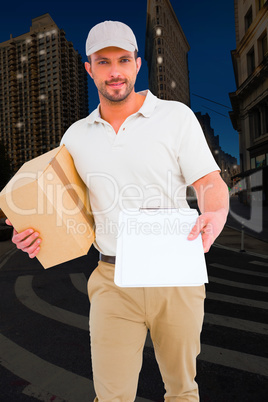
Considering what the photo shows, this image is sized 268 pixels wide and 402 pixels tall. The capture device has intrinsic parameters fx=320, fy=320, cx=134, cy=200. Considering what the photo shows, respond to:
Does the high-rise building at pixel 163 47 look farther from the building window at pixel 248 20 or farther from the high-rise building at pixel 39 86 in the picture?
the building window at pixel 248 20

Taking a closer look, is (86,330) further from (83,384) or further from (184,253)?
(184,253)

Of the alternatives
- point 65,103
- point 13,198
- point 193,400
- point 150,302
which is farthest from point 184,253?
point 65,103

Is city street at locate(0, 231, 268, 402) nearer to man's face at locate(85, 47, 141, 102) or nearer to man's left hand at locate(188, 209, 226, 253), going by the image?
man's left hand at locate(188, 209, 226, 253)

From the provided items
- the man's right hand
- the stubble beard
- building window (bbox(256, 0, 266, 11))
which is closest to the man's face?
the stubble beard

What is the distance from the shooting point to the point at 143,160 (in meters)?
1.92

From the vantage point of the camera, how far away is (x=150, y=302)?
190 cm

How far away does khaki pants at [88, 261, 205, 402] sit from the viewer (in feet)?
6.16

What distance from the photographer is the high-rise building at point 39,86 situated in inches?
5807

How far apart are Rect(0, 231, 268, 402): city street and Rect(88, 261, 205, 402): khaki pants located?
5.06 ft


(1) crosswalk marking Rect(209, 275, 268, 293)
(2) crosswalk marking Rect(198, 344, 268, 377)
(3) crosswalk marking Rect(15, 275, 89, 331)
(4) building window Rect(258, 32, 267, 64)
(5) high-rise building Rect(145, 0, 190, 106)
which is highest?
(5) high-rise building Rect(145, 0, 190, 106)

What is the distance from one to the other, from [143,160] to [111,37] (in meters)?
0.77

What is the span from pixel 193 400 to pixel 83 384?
6.19 feet

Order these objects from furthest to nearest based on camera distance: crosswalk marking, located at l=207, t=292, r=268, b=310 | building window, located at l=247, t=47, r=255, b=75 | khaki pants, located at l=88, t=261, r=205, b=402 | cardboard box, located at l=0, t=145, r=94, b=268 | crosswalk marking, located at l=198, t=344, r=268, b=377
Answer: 1. building window, located at l=247, t=47, r=255, b=75
2. crosswalk marking, located at l=207, t=292, r=268, b=310
3. crosswalk marking, located at l=198, t=344, r=268, b=377
4. khaki pants, located at l=88, t=261, r=205, b=402
5. cardboard box, located at l=0, t=145, r=94, b=268

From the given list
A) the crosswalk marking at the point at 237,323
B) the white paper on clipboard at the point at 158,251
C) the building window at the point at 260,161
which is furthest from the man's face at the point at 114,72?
the building window at the point at 260,161
